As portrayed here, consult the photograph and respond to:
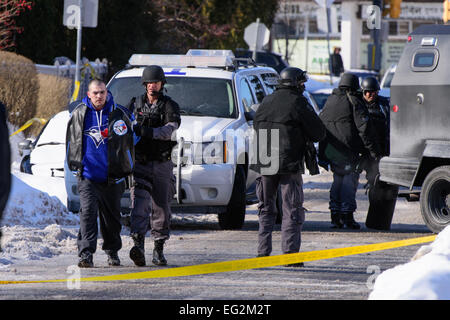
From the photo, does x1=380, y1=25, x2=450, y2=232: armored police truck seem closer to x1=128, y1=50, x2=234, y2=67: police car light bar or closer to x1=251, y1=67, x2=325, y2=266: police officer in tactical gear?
x1=128, y1=50, x2=234, y2=67: police car light bar

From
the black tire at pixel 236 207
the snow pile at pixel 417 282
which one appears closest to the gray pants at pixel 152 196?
the black tire at pixel 236 207

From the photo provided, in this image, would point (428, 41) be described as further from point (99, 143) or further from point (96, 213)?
point (96, 213)

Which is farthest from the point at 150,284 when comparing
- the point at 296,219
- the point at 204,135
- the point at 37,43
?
the point at 37,43

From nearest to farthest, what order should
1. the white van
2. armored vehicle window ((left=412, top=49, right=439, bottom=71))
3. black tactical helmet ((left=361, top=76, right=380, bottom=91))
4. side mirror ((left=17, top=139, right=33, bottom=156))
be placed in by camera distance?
armored vehicle window ((left=412, top=49, right=439, bottom=71)), black tactical helmet ((left=361, top=76, right=380, bottom=91)), the white van, side mirror ((left=17, top=139, right=33, bottom=156))

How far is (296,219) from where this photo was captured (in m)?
10.2

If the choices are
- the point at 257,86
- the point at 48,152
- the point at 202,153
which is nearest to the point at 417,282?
the point at 202,153

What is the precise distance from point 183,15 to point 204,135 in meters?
22.6

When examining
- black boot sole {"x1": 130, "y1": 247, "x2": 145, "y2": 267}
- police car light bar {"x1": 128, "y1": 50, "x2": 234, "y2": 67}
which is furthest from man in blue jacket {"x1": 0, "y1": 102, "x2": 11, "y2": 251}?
police car light bar {"x1": 128, "y1": 50, "x2": 234, "y2": 67}

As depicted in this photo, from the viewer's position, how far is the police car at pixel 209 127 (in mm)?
12656

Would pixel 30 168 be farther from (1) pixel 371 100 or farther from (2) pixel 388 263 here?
(2) pixel 388 263

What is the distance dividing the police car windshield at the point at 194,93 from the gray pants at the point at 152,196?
328 centimetres

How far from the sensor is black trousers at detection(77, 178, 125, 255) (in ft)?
32.3

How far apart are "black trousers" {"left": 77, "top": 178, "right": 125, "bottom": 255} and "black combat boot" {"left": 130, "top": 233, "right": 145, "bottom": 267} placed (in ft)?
0.54

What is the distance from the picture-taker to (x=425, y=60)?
12609 millimetres
